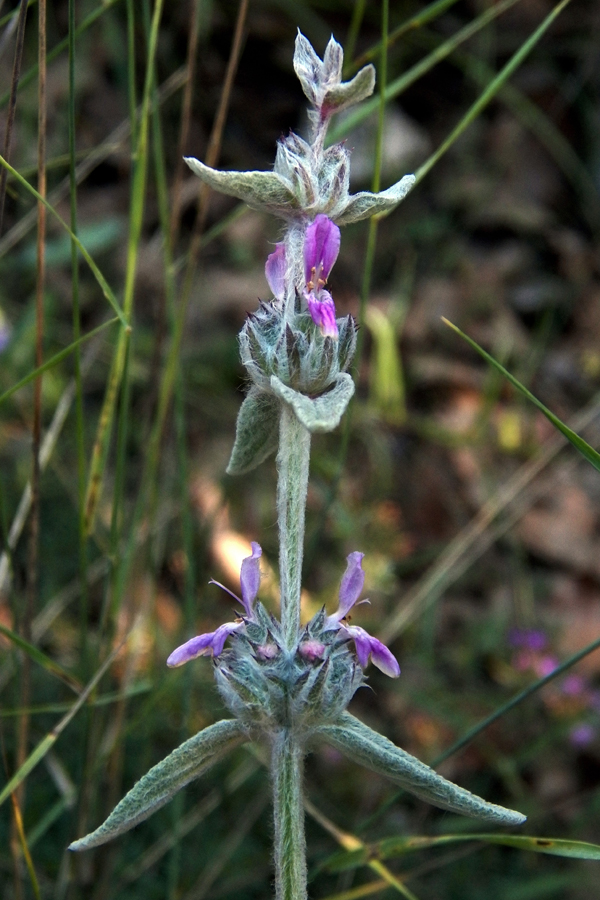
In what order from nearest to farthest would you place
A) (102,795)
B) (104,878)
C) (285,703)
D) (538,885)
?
1. (285,703)
2. (104,878)
3. (102,795)
4. (538,885)

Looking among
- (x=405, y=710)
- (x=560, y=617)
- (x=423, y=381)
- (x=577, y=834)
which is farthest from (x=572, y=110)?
(x=577, y=834)

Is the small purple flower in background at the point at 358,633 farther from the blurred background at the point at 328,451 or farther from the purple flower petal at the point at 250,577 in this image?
the blurred background at the point at 328,451

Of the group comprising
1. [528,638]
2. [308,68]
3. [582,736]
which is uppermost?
[308,68]

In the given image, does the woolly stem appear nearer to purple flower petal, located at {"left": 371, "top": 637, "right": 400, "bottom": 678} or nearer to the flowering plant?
the flowering plant

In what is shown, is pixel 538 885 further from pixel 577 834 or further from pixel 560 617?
pixel 560 617

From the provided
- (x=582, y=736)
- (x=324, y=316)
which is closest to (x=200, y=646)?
(x=324, y=316)

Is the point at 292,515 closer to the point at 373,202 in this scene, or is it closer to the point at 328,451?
the point at 373,202

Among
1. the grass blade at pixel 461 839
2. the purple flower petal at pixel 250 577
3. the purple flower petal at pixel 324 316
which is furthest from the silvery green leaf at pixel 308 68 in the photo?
the grass blade at pixel 461 839
